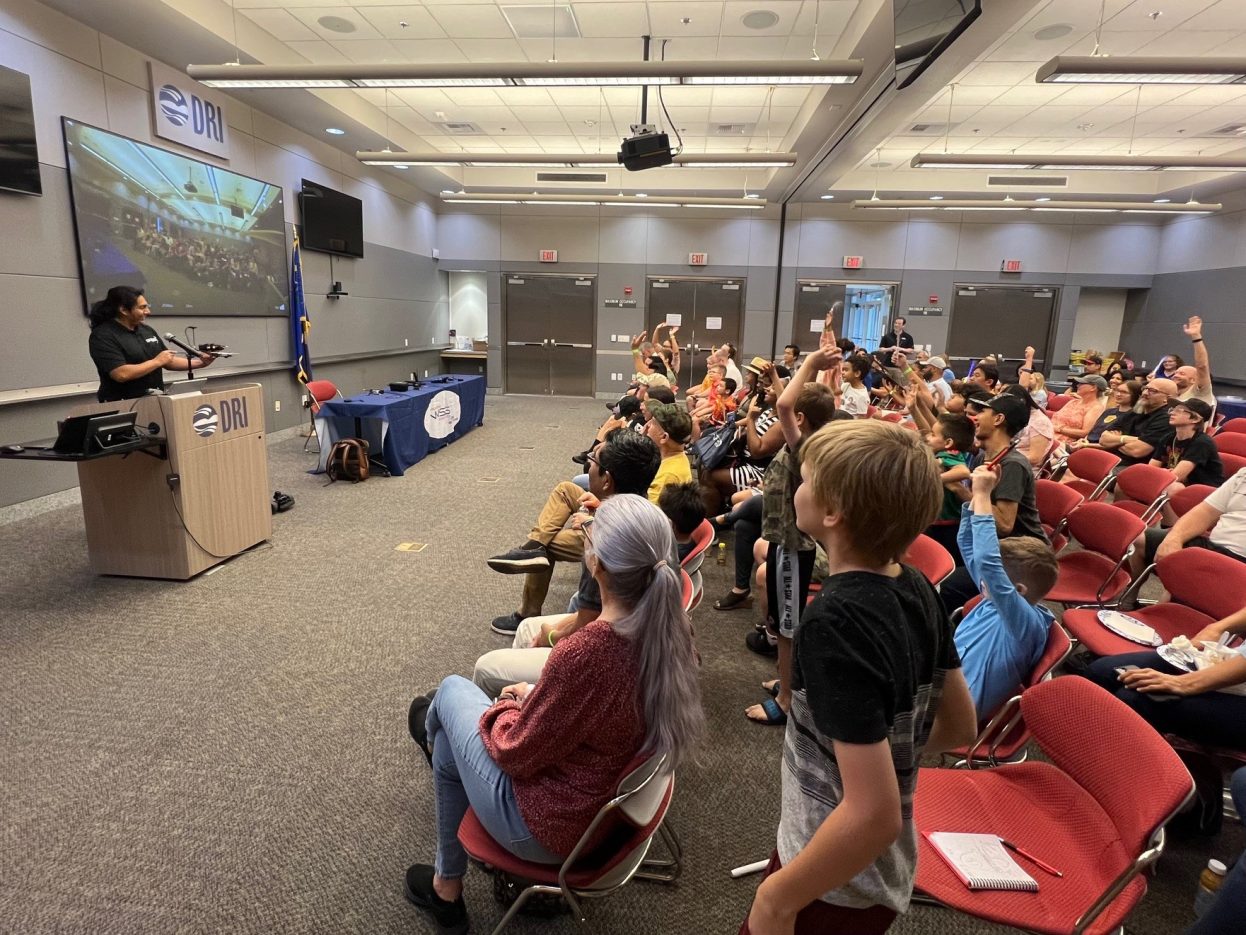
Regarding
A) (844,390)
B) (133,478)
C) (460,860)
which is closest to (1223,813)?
(460,860)

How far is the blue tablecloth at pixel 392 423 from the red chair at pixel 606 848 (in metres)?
5.55

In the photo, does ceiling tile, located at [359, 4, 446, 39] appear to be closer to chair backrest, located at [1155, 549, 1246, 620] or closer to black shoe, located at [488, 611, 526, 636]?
black shoe, located at [488, 611, 526, 636]

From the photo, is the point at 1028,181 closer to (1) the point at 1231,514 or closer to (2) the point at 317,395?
(1) the point at 1231,514

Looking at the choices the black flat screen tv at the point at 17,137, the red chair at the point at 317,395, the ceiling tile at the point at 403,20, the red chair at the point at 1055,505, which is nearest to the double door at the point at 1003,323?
the red chair at the point at 1055,505

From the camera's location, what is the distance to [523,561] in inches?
128

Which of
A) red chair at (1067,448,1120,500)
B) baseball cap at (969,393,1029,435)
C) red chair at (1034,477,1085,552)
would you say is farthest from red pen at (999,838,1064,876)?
red chair at (1067,448,1120,500)

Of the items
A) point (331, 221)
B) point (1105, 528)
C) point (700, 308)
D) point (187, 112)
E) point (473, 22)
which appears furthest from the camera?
point (700, 308)

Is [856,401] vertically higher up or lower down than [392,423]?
higher up

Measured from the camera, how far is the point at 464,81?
18.1 feet

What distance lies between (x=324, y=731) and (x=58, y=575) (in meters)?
2.67

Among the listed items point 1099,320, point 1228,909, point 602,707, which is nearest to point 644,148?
point 602,707

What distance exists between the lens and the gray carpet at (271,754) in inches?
74.8

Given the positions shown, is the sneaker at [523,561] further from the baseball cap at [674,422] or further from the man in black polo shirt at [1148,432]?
the man in black polo shirt at [1148,432]

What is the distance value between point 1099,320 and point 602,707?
15704 mm
